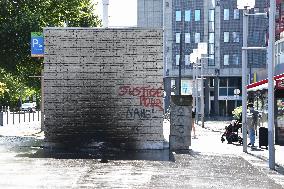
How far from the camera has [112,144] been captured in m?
19.7

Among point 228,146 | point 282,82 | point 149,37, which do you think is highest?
point 149,37

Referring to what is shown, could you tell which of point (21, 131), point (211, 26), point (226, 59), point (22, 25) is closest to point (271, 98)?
point (22, 25)

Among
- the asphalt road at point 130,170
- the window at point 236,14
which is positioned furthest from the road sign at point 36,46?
the window at point 236,14

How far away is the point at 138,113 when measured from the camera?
1989 cm

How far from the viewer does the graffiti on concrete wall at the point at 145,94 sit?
19.9 meters

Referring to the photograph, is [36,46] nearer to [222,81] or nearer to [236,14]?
[222,81]

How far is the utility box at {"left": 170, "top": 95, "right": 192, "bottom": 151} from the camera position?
2005 cm

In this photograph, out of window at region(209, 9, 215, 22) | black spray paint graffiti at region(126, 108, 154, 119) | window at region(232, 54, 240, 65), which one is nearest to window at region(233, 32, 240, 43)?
window at region(232, 54, 240, 65)

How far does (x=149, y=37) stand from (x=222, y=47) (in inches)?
2350

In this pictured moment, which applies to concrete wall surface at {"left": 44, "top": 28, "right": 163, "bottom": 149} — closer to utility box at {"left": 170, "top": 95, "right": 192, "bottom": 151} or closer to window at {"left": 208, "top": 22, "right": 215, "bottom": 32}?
utility box at {"left": 170, "top": 95, "right": 192, "bottom": 151}

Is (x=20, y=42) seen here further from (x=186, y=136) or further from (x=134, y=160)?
(x=134, y=160)

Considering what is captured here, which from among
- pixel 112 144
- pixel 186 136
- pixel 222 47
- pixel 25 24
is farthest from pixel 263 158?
pixel 222 47

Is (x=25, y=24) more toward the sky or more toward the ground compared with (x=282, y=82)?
more toward the sky

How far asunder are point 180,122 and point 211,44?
59.6 m
